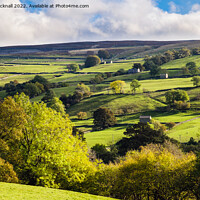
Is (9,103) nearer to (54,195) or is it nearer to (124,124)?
(54,195)

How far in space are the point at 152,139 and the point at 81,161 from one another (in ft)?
126

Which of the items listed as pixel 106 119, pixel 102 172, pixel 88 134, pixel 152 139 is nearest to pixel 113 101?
pixel 106 119

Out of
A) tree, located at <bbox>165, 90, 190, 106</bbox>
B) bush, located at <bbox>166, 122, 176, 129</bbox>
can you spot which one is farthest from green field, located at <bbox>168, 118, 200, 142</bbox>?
tree, located at <bbox>165, 90, 190, 106</bbox>

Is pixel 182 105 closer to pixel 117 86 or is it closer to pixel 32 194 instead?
pixel 117 86

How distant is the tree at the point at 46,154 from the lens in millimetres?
35000

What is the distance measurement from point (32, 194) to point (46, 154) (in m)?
8.29

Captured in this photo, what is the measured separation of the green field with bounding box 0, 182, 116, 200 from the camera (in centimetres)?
2570

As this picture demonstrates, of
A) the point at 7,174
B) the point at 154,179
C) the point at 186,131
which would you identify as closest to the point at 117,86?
the point at 186,131

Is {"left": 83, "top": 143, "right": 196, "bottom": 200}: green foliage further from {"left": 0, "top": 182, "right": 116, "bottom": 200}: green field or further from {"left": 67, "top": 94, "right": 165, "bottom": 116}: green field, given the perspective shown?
{"left": 67, "top": 94, "right": 165, "bottom": 116}: green field

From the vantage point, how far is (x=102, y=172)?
3778cm

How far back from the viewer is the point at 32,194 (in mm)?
27359

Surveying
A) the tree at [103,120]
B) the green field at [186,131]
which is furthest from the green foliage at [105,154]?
the tree at [103,120]

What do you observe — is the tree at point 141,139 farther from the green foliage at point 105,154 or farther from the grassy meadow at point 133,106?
the grassy meadow at point 133,106

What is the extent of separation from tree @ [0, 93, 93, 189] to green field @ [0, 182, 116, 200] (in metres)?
4.45
